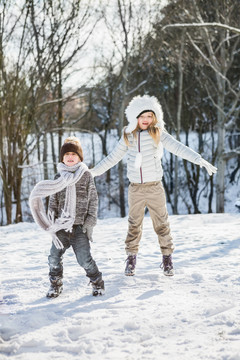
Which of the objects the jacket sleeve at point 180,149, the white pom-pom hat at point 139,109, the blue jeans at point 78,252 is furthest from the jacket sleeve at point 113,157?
the blue jeans at point 78,252

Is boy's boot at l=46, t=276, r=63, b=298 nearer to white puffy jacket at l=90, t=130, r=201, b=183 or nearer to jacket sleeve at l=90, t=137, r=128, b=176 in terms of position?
white puffy jacket at l=90, t=130, r=201, b=183

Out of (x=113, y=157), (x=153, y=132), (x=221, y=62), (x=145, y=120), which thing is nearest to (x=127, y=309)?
(x=113, y=157)

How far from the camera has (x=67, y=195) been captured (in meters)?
3.26

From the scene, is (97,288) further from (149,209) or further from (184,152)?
(184,152)

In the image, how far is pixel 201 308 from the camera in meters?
2.91

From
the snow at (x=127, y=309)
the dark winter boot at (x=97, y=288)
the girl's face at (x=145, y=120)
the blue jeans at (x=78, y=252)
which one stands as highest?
the girl's face at (x=145, y=120)

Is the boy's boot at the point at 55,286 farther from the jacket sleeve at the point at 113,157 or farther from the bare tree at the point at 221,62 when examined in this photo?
the bare tree at the point at 221,62

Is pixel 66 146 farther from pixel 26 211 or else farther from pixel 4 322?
pixel 26 211

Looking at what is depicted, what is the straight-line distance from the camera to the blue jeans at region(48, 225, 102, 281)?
3238 mm

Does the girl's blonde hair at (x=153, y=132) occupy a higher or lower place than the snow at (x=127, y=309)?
higher

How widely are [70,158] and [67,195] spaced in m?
0.33

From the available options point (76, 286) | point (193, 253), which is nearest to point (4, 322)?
point (76, 286)

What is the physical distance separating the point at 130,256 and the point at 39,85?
249 inches

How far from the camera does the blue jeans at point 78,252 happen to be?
324 cm
